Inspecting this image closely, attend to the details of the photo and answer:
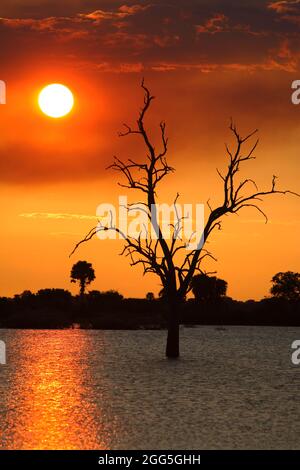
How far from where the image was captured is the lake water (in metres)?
20.5

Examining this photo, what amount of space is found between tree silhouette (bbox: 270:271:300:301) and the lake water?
4009 inches

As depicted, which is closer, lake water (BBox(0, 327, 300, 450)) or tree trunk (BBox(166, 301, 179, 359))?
lake water (BBox(0, 327, 300, 450))

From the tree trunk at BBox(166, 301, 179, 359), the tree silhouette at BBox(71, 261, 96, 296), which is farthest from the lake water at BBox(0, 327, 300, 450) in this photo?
the tree silhouette at BBox(71, 261, 96, 296)

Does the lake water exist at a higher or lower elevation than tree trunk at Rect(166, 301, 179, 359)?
lower

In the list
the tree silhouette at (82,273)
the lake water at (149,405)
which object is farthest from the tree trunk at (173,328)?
the tree silhouette at (82,273)

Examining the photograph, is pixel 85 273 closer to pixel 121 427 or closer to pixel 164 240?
pixel 164 240

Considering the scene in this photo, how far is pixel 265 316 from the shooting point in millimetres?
119000

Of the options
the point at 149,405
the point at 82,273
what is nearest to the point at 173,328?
the point at 149,405

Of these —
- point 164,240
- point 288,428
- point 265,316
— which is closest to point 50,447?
point 288,428

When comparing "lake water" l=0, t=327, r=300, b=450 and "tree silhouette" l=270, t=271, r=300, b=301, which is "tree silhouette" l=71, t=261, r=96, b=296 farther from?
"lake water" l=0, t=327, r=300, b=450

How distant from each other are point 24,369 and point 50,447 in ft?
87.1

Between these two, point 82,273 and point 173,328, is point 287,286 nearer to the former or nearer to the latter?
point 82,273

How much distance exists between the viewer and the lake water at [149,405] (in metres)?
20.5

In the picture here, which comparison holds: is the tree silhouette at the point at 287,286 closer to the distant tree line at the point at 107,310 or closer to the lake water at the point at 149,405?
the distant tree line at the point at 107,310
